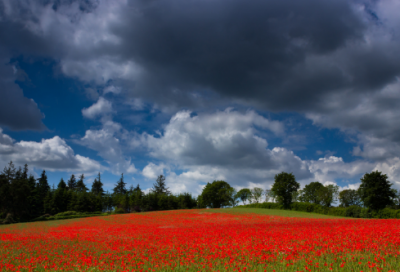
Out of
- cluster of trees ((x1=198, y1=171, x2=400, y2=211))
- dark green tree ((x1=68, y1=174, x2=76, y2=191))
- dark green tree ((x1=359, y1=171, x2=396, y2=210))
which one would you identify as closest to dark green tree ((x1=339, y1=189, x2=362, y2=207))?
cluster of trees ((x1=198, y1=171, x2=400, y2=211))

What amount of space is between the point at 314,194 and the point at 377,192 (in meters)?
59.4

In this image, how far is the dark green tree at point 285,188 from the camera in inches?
2933

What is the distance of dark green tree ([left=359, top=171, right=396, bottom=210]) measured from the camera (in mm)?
45844

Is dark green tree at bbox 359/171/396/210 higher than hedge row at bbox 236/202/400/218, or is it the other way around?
dark green tree at bbox 359/171/396/210

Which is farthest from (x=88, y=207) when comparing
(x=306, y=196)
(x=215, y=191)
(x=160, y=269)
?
(x=306, y=196)

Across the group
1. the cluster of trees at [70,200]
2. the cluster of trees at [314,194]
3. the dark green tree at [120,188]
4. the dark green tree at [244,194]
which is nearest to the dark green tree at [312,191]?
the cluster of trees at [314,194]

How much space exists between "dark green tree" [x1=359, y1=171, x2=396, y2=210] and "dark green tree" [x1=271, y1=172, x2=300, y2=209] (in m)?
27.8

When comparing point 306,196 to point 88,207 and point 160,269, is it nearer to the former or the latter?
point 88,207

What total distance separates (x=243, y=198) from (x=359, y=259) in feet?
415

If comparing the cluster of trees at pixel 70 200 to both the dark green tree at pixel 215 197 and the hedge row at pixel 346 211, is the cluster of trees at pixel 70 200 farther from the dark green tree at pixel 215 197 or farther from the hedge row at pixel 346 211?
the hedge row at pixel 346 211

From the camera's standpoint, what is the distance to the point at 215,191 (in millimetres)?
109125

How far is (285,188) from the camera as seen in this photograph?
75188 millimetres

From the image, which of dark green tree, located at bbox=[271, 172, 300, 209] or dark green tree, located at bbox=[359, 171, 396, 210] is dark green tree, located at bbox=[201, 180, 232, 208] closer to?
dark green tree, located at bbox=[271, 172, 300, 209]

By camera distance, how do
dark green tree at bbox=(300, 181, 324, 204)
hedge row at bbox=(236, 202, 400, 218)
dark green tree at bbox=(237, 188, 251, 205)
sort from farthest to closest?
1. dark green tree at bbox=(237, 188, 251, 205)
2. dark green tree at bbox=(300, 181, 324, 204)
3. hedge row at bbox=(236, 202, 400, 218)
